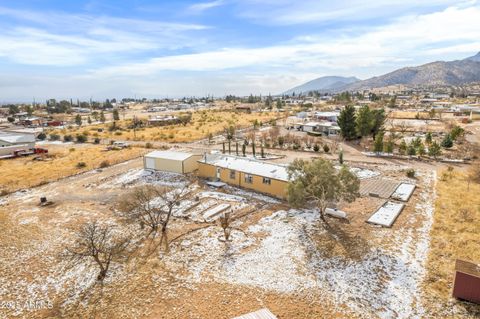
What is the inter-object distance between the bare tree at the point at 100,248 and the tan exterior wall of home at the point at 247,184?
40.6 ft

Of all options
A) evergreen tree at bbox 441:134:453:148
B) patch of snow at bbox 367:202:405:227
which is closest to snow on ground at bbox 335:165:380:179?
patch of snow at bbox 367:202:405:227

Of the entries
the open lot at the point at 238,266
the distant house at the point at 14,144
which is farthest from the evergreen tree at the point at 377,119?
the distant house at the point at 14,144

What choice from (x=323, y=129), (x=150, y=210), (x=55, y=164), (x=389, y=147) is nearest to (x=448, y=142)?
(x=389, y=147)

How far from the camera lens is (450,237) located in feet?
61.1

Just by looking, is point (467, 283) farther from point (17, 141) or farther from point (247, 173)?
point (17, 141)

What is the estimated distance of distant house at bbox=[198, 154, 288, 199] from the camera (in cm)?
2642

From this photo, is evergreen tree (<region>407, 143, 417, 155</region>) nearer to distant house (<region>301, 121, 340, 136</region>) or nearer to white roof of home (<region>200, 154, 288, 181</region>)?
distant house (<region>301, 121, 340, 136</region>)

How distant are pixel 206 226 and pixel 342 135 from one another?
120ft

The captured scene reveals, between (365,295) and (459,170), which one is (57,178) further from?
(459,170)

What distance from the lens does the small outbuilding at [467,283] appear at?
13125 mm

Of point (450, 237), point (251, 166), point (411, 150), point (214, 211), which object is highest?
point (251, 166)

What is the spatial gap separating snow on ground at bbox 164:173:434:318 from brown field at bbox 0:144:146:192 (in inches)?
935

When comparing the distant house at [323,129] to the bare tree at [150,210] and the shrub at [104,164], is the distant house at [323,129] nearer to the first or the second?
the bare tree at [150,210]

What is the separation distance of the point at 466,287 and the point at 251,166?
1919 centimetres
